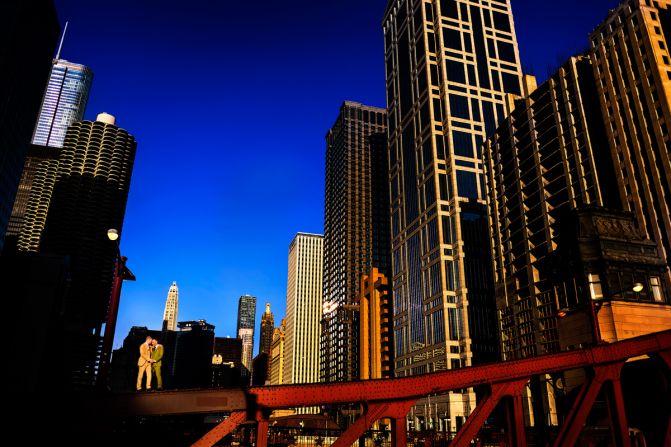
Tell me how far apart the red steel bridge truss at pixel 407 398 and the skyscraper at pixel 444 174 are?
8715cm

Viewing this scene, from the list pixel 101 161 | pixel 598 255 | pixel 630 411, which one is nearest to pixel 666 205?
pixel 598 255

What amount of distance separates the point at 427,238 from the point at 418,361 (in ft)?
93.9

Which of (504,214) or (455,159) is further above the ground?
(455,159)

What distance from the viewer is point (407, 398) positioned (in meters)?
10.7

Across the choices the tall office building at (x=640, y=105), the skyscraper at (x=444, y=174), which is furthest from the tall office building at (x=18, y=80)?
the tall office building at (x=640, y=105)

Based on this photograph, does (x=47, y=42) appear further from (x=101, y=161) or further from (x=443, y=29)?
(x=443, y=29)

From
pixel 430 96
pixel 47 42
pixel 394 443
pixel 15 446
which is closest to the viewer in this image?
pixel 15 446

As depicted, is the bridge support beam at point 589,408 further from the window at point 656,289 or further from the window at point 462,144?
the window at point 462,144

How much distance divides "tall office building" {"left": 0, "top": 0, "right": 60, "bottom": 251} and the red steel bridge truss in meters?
114

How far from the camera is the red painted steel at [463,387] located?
10242mm

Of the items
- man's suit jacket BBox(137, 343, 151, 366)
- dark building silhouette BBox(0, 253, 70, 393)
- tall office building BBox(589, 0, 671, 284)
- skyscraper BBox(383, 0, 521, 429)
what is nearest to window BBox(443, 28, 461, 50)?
skyscraper BBox(383, 0, 521, 429)

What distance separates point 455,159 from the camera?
4601 inches

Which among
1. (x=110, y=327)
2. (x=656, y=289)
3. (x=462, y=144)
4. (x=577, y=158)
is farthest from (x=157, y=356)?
(x=462, y=144)

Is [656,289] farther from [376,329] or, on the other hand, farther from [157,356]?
[376,329]
